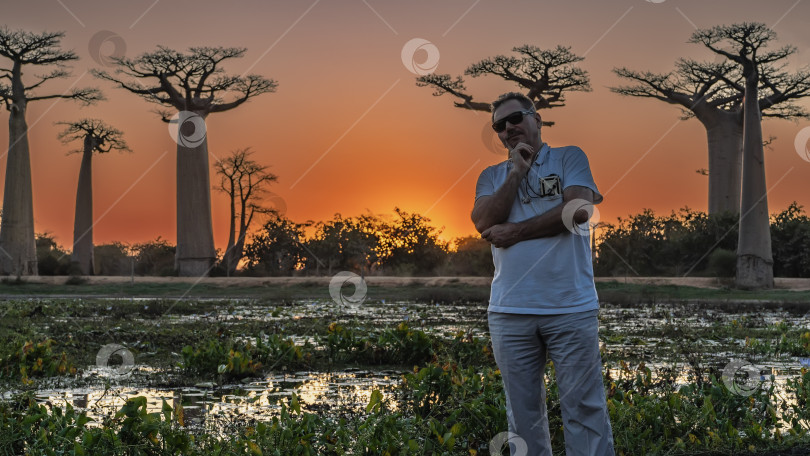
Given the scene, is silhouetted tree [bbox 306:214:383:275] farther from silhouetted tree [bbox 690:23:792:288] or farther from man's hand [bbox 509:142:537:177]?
man's hand [bbox 509:142:537:177]

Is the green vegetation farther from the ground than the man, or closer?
closer

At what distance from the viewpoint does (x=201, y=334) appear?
10445mm

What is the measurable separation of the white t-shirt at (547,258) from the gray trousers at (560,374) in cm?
5

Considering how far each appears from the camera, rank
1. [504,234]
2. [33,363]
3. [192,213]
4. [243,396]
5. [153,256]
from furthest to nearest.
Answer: [153,256] < [192,213] < [33,363] < [243,396] < [504,234]

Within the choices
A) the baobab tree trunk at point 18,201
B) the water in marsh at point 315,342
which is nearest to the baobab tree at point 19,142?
the baobab tree trunk at point 18,201

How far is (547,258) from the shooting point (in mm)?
3143

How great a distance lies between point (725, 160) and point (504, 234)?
3784cm

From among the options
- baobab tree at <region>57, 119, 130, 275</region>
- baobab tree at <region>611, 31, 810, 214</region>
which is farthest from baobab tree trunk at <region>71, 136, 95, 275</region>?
baobab tree at <region>611, 31, 810, 214</region>

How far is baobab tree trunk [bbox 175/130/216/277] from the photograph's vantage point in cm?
3825

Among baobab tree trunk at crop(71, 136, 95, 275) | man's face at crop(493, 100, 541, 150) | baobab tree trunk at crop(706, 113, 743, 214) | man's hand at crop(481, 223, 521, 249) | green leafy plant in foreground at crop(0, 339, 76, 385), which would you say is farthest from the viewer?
baobab tree trunk at crop(71, 136, 95, 275)

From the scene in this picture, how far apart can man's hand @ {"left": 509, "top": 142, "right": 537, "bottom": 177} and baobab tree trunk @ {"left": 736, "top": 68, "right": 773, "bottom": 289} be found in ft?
81.0

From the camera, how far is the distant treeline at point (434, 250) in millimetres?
32750

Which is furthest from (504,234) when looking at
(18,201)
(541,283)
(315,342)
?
(18,201)

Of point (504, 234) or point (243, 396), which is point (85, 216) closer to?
point (243, 396)
